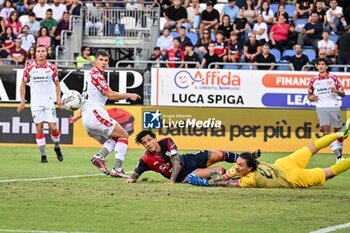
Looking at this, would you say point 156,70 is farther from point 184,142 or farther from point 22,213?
point 22,213

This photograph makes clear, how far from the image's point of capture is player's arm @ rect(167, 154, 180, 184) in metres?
16.1

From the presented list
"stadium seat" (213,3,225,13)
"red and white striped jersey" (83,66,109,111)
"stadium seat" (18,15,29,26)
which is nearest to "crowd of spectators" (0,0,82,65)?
"stadium seat" (18,15,29,26)

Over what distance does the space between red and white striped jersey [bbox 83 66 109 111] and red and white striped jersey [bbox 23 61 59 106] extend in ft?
11.9

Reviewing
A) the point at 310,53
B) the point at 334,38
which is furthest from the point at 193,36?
the point at 334,38

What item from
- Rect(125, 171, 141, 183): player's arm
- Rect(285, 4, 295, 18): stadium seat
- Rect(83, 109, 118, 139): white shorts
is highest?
Rect(285, 4, 295, 18): stadium seat

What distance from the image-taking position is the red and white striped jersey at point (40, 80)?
72.8 feet

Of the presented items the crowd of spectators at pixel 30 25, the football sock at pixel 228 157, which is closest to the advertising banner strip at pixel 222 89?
the crowd of spectators at pixel 30 25

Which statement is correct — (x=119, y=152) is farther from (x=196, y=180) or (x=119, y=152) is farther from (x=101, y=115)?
(x=196, y=180)

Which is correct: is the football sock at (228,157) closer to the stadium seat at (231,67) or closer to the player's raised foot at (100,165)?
the player's raised foot at (100,165)

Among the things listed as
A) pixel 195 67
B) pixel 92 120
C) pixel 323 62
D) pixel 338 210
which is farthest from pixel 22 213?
pixel 195 67

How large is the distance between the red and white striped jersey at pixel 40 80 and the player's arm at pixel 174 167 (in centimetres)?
654

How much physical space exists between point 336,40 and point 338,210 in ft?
61.1

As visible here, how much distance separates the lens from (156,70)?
91.9 ft

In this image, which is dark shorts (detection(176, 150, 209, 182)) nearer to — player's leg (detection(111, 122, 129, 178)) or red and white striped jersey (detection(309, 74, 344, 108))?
player's leg (detection(111, 122, 129, 178))
